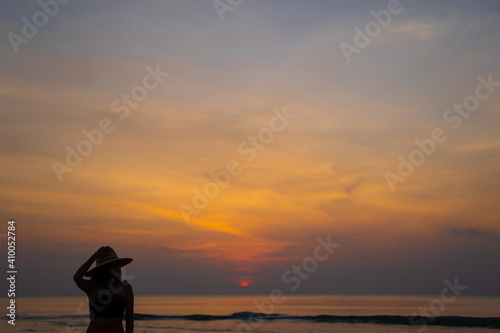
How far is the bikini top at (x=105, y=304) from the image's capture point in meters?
5.24

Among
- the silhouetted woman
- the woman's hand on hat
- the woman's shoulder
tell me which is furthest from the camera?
the woman's shoulder

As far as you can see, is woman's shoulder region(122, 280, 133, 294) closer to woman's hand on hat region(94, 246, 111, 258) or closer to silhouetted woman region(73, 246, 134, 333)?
silhouetted woman region(73, 246, 134, 333)

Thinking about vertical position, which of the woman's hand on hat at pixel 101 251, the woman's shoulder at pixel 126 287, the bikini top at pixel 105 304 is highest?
the woman's hand on hat at pixel 101 251

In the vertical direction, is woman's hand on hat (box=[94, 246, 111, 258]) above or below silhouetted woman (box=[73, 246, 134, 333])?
above

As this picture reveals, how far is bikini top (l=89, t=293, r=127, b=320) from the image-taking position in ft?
17.2

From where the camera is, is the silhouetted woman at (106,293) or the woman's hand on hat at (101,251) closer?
the woman's hand on hat at (101,251)

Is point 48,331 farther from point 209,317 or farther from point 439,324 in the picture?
point 439,324

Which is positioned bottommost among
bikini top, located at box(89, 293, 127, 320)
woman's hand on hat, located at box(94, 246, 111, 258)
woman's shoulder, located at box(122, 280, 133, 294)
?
bikini top, located at box(89, 293, 127, 320)

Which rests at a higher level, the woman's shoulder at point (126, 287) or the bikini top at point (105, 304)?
the woman's shoulder at point (126, 287)

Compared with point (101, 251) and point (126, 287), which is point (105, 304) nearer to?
point (126, 287)

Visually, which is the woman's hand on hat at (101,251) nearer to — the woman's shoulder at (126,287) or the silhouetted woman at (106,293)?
the silhouetted woman at (106,293)

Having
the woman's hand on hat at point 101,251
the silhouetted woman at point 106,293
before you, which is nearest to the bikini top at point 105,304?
the silhouetted woman at point 106,293

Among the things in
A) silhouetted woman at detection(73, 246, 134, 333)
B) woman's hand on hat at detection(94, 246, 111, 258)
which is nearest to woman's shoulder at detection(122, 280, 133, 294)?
silhouetted woman at detection(73, 246, 134, 333)

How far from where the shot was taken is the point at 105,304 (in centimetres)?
525
